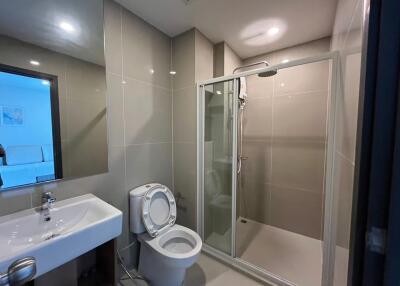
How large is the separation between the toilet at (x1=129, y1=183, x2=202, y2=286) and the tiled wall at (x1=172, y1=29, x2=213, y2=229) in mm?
295

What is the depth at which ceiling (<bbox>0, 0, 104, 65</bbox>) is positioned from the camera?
1.00 meters

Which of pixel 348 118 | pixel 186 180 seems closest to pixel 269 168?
pixel 186 180

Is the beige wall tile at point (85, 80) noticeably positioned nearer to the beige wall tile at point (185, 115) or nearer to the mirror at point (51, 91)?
the mirror at point (51, 91)

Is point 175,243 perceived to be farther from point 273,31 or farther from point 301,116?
point 273,31

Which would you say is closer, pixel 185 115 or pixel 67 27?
pixel 67 27

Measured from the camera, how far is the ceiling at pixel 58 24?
100 centimetres

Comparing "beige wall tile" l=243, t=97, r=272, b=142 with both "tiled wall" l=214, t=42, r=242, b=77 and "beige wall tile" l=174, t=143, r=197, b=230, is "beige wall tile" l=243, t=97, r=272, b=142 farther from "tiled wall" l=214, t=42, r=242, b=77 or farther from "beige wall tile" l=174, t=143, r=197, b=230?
"beige wall tile" l=174, t=143, r=197, b=230

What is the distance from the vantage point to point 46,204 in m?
1.07

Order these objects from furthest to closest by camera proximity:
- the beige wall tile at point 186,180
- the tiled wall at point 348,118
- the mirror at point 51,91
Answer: the beige wall tile at point 186,180
the mirror at point 51,91
the tiled wall at point 348,118

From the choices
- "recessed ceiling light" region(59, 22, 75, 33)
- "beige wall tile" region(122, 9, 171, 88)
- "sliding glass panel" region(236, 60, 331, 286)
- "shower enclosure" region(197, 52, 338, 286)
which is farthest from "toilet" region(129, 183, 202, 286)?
"recessed ceiling light" region(59, 22, 75, 33)

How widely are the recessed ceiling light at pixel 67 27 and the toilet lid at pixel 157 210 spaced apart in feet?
4.44

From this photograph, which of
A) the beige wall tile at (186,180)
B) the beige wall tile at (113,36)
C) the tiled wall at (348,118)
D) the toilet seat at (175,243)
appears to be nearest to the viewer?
the tiled wall at (348,118)

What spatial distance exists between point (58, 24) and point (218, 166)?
1742 millimetres

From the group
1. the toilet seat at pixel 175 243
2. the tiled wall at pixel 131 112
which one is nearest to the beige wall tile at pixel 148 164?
the tiled wall at pixel 131 112
